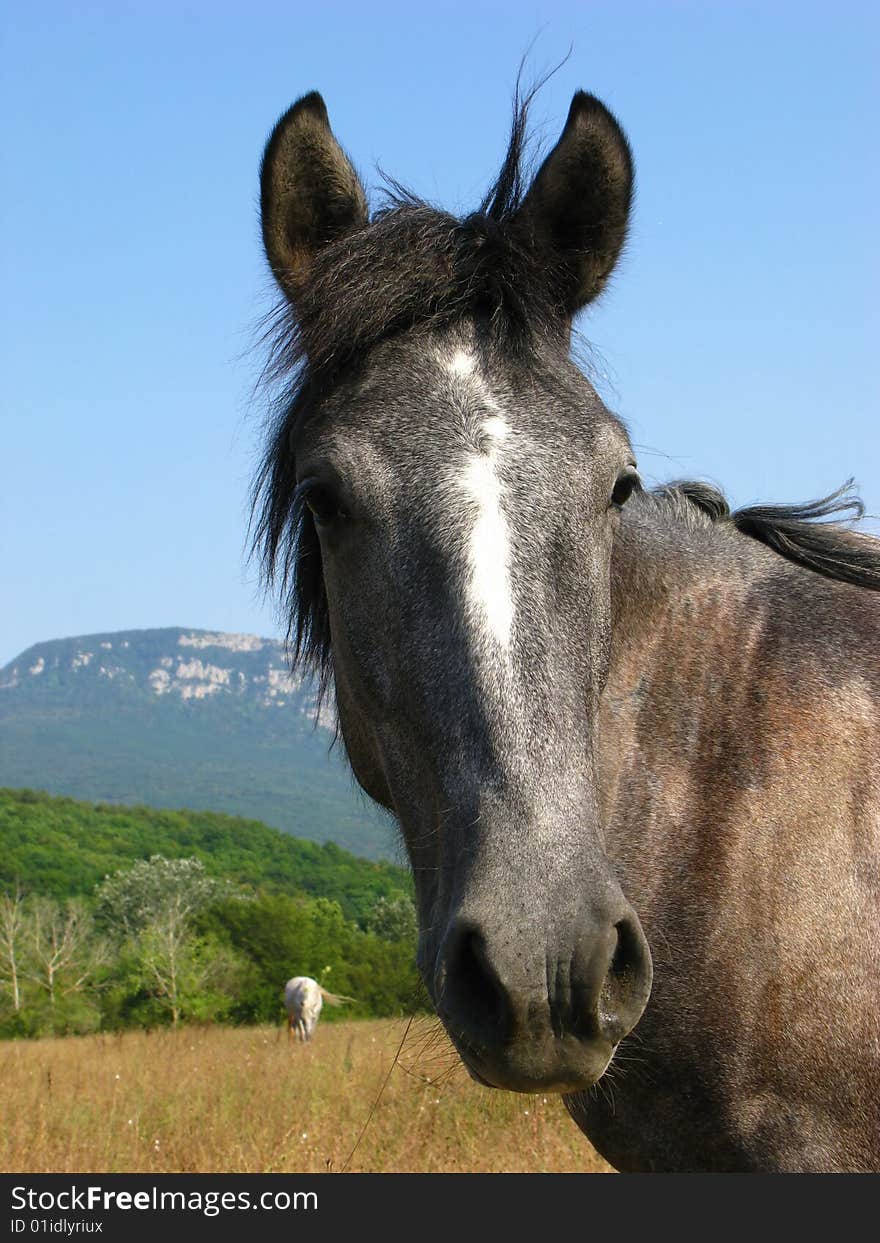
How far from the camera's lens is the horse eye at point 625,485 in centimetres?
321

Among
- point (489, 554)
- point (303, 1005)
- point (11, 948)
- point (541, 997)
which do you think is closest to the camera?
point (541, 997)

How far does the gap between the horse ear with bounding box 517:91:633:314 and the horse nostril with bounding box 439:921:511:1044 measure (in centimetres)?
219

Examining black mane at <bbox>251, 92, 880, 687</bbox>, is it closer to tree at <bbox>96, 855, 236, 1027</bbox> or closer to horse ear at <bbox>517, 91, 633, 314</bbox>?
horse ear at <bbox>517, 91, 633, 314</bbox>

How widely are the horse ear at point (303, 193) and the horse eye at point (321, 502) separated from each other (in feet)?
2.80

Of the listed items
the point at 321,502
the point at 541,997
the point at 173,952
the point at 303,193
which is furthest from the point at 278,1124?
the point at 173,952

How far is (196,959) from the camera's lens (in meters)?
41.8

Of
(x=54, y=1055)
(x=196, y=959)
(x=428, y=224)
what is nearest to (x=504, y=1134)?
(x=428, y=224)

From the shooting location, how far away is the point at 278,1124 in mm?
9133

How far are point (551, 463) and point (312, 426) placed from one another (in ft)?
2.75

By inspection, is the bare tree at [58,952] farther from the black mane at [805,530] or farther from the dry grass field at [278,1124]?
the black mane at [805,530]

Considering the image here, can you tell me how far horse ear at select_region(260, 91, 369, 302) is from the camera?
3.57 metres

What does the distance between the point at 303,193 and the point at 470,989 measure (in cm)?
268

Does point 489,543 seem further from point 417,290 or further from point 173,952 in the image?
point 173,952

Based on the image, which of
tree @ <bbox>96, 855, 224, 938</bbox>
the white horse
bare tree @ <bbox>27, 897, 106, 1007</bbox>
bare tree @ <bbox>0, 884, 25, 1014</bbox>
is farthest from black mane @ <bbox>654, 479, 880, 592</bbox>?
tree @ <bbox>96, 855, 224, 938</bbox>
